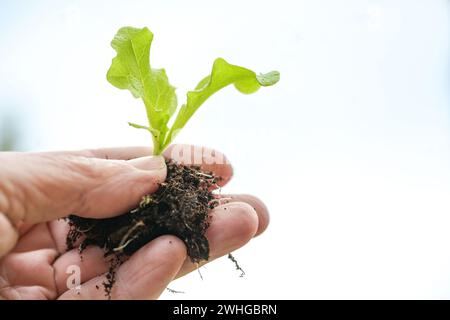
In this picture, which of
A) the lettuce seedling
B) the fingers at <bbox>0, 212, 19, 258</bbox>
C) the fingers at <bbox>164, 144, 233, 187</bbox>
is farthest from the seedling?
the fingers at <bbox>0, 212, 19, 258</bbox>

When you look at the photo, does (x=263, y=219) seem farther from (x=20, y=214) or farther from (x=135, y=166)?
(x=20, y=214)

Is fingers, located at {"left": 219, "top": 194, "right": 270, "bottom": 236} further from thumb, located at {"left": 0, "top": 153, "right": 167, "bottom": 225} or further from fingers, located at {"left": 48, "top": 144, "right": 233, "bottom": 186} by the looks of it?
thumb, located at {"left": 0, "top": 153, "right": 167, "bottom": 225}

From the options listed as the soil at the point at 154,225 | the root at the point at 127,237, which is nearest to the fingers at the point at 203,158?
the soil at the point at 154,225

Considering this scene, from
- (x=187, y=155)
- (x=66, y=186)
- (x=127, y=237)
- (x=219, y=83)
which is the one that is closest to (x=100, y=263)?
(x=127, y=237)

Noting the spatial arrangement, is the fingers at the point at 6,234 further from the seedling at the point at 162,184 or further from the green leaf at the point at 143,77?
the green leaf at the point at 143,77

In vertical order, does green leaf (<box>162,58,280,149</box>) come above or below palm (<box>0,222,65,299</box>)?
Result: above

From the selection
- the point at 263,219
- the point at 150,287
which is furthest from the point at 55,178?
the point at 263,219

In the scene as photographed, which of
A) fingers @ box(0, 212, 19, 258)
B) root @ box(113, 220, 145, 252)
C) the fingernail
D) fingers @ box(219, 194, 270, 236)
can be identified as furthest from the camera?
fingers @ box(219, 194, 270, 236)
